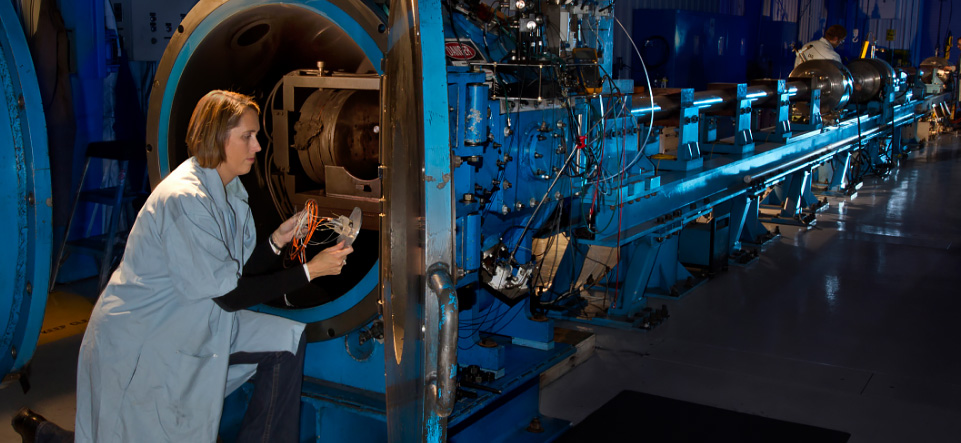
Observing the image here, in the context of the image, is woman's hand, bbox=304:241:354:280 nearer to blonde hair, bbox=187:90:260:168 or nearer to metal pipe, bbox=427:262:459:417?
blonde hair, bbox=187:90:260:168

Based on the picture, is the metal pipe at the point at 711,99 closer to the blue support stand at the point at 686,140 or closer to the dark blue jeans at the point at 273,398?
the blue support stand at the point at 686,140

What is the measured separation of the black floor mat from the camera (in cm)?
298

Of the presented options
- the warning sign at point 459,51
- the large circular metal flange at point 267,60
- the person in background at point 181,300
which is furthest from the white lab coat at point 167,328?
the warning sign at point 459,51

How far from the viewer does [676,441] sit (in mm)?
2951

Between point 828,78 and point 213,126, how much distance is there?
6144 millimetres

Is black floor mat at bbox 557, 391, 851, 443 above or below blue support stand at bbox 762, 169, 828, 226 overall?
below

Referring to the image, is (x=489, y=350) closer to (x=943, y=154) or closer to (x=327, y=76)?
(x=327, y=76)

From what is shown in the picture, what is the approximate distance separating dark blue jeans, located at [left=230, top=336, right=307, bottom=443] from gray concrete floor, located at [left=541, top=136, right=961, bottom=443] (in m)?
1.19

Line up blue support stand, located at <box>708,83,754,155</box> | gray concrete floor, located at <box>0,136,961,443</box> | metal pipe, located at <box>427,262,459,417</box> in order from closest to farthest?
metal pipe, located at <box>427,262,459,417</box>
gray concrete floor, located at <box>0,136,961,443</box>
blue support stand, located at <box>708,83,754,155</box>

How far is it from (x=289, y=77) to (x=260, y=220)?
623 millimetres

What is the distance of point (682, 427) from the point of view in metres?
3.07

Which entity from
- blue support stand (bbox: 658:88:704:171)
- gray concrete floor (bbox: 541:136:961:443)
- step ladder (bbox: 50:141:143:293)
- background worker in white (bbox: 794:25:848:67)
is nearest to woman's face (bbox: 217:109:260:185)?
gray concrete floor (bbox: 541:136:961:443)

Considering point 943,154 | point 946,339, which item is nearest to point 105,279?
point 946,339

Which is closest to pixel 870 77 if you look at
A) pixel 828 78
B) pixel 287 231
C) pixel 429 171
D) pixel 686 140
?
pixel 828 78
